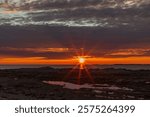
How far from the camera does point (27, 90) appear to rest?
1188 inches

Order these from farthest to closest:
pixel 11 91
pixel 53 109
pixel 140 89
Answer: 1. pixel 140 89
2. pixel 11 91
3. pixel 53 109

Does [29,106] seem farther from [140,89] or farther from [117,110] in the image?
[140,89]

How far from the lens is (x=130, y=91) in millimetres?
30359

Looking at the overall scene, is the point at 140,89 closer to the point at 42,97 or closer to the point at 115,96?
the point at 115,96

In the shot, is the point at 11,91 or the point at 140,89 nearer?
the point at 11,91

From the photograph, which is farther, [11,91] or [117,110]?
[11,91]

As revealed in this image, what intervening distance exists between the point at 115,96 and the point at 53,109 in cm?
1186

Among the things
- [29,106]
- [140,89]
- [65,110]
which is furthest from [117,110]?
[140,89]

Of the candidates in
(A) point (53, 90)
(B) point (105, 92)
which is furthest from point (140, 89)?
(A) point (53, 90)

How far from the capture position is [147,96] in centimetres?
2770

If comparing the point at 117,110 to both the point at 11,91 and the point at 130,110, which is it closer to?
the point at 130,110

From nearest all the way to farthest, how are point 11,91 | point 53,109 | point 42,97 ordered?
1. point 53,109
2. point 42,97
3. point 11,91

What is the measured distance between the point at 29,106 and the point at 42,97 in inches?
384

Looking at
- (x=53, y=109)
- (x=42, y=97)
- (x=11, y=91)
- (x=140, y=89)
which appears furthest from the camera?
(x=140, y=89)
